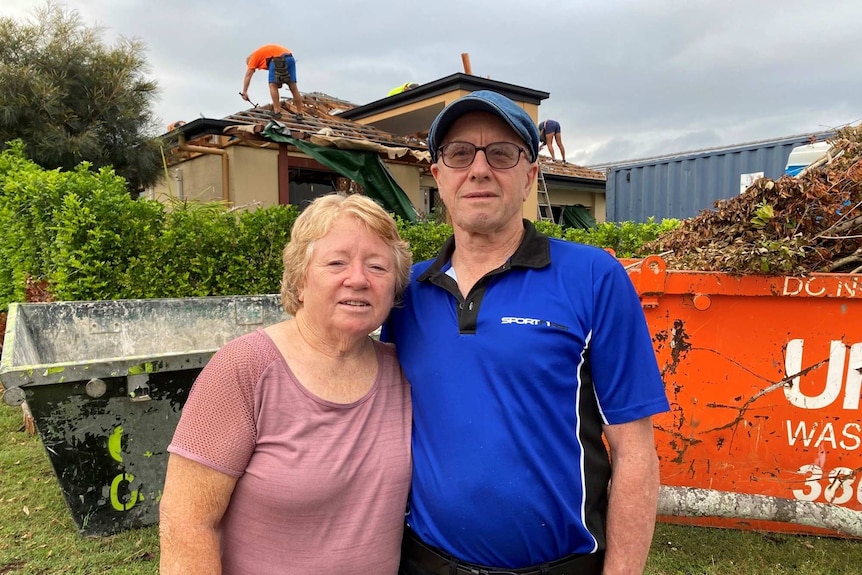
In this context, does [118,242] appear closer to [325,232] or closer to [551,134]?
[325,232]

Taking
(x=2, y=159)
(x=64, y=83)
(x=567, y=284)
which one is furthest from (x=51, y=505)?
(x=64, y=83)

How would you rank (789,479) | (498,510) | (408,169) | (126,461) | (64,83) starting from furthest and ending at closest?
(408,169) < (64,83) < (126,461) < (789,479) < (498,510)

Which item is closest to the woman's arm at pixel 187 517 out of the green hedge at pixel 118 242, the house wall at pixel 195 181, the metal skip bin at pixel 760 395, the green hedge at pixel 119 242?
the metal skip bin at pixel 760 395

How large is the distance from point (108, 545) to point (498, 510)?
2606 mm

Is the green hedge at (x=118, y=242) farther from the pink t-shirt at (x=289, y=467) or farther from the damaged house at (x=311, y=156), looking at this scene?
the pink t-shirt at (x=289, y=467)

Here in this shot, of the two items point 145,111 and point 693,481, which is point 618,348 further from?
point 145,111

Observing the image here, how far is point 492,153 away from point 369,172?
758 cm

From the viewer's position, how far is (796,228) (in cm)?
256

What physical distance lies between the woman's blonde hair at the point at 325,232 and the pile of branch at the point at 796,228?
175cm

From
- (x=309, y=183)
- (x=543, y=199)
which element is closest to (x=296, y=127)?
(x=309, y=183)

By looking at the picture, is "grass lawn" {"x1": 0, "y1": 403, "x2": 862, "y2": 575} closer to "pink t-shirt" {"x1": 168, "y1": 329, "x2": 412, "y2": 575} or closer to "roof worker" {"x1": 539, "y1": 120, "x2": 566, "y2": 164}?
"pink t-shirt" {"x1": 168, "y1": 329, "x2": 412, "y2": 575}

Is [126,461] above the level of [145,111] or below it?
below

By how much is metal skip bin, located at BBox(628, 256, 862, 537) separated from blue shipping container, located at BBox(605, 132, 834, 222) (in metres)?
8.85

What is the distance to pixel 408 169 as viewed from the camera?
10836 mm
